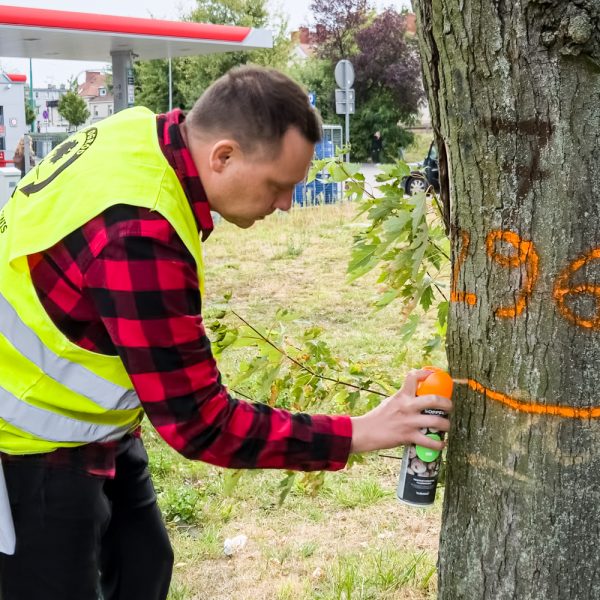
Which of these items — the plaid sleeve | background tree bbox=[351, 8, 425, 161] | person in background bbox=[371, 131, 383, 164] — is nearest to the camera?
the plaid sleeve

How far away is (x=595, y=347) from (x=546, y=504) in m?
0.35

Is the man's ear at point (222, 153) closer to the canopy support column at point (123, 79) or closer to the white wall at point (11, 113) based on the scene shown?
the canopy support column at point (123, 79)

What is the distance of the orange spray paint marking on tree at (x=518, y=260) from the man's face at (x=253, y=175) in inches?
16.6

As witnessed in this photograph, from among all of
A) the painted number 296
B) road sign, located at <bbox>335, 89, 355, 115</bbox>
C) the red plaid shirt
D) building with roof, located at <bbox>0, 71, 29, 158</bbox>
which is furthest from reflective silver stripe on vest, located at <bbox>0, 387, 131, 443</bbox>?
building with roof, located at <bbox>0, 71, 29, 158</bbox>

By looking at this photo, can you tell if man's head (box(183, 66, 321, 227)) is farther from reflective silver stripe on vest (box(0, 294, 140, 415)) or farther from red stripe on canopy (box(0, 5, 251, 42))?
red stripe on canopy (box(0, 5, 251, 42))

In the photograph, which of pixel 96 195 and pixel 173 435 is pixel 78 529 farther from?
pixel 96 195

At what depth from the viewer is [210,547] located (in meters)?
3.41

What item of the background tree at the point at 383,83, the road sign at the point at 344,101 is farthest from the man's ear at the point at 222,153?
the background tree at the point at 383,83

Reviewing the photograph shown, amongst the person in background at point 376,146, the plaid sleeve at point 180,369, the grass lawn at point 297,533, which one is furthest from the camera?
the person in background at point 376,146

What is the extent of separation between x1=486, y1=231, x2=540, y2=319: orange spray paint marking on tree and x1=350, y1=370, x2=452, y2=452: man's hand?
0.75 feet

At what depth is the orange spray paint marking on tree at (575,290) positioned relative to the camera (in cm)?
165

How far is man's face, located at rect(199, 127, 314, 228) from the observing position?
5.53ft

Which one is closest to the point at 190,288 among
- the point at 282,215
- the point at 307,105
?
the point at 307,105

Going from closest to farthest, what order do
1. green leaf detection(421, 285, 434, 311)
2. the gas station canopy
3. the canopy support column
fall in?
green leaf detection(421, 285, 434, 311) < the gas station canopy < the canopy support column
